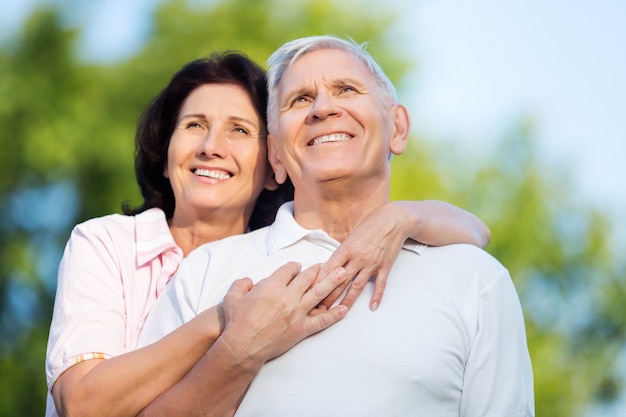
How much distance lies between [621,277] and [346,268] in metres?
12.5

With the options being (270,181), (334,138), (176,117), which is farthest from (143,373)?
(176,117)

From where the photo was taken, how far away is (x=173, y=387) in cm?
231

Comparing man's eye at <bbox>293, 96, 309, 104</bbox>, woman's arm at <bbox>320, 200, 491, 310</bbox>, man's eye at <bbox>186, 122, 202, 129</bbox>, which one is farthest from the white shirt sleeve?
man's eye at <bbox>186, 122, 202, 129</bbox>

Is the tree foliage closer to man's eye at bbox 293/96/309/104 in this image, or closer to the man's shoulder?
man's eye at bbox 293/96/309/104

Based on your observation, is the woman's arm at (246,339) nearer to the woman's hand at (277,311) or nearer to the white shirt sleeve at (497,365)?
the woman's hand at (277,311)

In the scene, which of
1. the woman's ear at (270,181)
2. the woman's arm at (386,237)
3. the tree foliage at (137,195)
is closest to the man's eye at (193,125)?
the woman's ear at (270,181)

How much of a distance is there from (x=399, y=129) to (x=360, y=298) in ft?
2.20

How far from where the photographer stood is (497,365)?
2.38 metres

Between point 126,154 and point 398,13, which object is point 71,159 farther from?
point 398,13

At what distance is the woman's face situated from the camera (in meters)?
3.01

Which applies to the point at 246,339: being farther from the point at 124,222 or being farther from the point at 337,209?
the point at 124,222

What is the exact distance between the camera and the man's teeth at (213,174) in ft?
9.90

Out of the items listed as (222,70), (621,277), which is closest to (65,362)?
(222,70)

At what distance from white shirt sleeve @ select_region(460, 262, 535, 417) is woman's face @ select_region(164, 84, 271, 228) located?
38.4 inches
